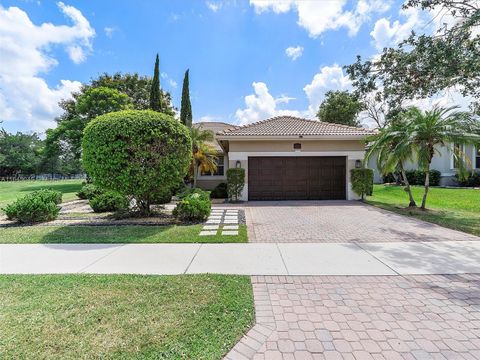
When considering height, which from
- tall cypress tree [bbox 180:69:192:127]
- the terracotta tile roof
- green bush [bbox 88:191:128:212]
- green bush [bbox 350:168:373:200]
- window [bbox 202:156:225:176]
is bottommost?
green bush [bbox 88:191:128:212]

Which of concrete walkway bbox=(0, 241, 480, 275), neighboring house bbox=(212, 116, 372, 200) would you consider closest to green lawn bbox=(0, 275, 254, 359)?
concrete walkway bbox=(0, 241, 480, 275)

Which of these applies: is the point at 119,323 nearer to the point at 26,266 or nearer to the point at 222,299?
the point at 222,299

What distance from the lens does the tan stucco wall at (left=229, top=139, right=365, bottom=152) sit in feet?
48.1

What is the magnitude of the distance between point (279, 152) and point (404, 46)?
7403 mm

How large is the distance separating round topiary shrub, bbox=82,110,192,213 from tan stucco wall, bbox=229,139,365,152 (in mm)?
6360

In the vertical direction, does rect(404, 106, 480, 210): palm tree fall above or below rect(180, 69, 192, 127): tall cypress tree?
below

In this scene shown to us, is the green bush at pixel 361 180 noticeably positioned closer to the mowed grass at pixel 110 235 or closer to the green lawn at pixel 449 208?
the green lawn at pixel 449 208

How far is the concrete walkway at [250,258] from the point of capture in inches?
183

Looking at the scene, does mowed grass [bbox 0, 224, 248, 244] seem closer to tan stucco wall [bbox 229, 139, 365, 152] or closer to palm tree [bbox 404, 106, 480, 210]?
tan stucco wall [bbox 229, 139, 365, 152]

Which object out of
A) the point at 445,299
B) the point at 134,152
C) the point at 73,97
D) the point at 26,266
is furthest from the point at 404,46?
the point at 73,97

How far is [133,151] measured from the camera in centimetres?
824

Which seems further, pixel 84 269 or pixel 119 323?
pixel 84 269

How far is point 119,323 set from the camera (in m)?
2.97

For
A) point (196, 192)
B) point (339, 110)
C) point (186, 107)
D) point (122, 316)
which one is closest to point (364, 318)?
point (122, 316)
